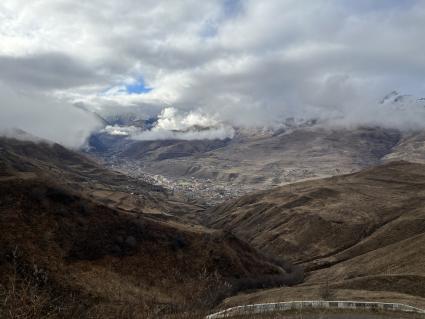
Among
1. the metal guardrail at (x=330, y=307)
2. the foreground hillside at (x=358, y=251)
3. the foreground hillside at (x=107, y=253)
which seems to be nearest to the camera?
the metal guardrail at (x=330, y=307)

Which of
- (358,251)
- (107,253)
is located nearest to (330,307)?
(107,253)

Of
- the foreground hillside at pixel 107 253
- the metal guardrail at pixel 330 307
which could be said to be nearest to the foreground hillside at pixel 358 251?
the metal guardrail at pixel 330 307

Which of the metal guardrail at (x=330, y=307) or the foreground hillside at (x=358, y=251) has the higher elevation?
the foreground hillside at (x=358, y=251)

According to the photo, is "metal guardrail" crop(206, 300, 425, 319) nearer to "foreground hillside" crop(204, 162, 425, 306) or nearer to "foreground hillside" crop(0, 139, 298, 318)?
"foreground hillside" crop(204, 162, 425, 306)

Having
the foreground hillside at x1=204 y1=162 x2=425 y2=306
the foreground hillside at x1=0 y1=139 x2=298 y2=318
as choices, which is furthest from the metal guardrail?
the foreground hillside at x1=0 y1=139 x2=298 y2=318

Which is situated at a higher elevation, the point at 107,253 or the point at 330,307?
the point at 107,253

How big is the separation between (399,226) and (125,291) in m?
105

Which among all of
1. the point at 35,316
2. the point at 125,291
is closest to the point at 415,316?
the point at 35,316

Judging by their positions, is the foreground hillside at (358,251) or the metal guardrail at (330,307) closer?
the metal guardrail at (330,307)

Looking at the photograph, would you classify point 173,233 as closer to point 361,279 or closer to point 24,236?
point 24,236

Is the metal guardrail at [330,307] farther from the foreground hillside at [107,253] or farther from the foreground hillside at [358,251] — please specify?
the foreground hillside at [107,253]

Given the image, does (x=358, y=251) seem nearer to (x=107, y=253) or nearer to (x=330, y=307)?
(x=107, y=253)

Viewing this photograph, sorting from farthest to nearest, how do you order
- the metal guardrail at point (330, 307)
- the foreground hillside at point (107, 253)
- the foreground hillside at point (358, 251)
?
the foreground hillside at point (107, 253) < the foreground hillside at point (358, 251) < the metal guardrail at point (330, 307)

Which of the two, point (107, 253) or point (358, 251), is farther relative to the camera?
point (358, 251)
